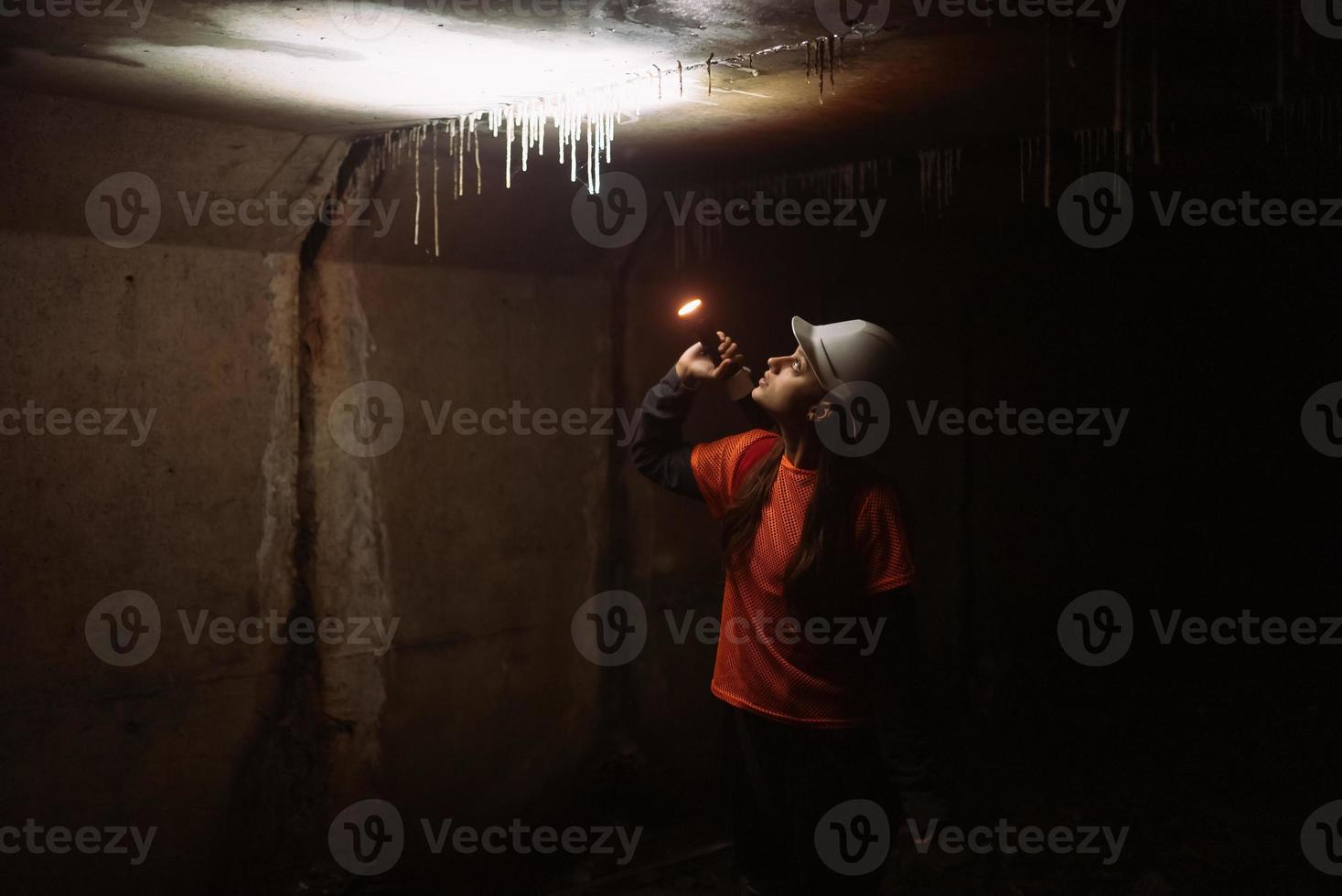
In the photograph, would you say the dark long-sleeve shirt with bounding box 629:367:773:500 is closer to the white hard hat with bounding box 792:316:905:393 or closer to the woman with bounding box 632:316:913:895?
the woman with bounding box 632:316:913:895

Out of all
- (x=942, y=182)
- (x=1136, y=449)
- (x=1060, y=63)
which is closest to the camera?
(x=1060, y=63)

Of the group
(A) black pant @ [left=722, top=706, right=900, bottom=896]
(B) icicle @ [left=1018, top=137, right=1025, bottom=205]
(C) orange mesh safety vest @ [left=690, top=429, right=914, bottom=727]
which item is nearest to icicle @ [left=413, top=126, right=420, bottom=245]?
(C) orange mesh safety vest @ [left=690, top=429, right=914, bottom=727]

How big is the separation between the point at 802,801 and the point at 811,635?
539 mm

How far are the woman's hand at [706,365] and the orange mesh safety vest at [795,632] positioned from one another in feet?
1.33

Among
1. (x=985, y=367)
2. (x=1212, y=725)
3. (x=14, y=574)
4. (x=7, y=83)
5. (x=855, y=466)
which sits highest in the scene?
(x=7, y=83)

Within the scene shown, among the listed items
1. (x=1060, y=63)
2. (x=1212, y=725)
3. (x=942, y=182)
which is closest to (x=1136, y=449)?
(x=1212, y=725)

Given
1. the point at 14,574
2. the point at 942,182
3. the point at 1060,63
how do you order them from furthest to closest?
the point at 942,182 → the point at 14,574 → the point at 1060,63

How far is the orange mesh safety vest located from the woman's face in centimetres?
21

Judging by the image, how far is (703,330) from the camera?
3.83 metres

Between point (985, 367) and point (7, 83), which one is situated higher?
point (7, 83)

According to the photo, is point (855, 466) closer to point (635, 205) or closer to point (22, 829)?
point (635, 205)

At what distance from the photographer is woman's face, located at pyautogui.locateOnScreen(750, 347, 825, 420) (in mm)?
3549

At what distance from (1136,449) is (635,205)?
4424 mm

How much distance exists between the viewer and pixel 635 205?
5.93 meters
